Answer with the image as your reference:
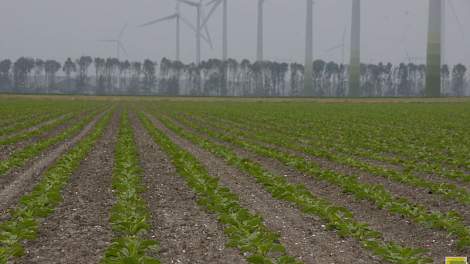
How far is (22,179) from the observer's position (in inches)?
602

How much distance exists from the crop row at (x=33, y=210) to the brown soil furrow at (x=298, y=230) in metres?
4.24

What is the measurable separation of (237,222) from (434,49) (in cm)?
11752

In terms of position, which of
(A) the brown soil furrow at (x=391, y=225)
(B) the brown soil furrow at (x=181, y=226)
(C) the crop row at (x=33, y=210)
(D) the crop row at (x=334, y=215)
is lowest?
(A) the brown soil furrow at (x=391, y=225)

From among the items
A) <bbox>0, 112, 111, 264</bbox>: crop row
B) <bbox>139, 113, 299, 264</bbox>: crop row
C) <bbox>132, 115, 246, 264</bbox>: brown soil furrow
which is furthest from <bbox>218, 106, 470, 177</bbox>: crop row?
<bbox>0, 112, 111, 264</bbox>: crop row

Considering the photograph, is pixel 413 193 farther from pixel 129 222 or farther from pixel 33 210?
pixel 33 210

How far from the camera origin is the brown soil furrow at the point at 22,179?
1245cm

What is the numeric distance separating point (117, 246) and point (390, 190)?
8288 millimetres

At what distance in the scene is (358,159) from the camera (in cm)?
2069

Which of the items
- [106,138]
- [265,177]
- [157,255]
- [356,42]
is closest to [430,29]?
[356,42]

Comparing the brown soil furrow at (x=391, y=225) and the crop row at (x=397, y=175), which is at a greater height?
the crop row at (x=397, y=175)

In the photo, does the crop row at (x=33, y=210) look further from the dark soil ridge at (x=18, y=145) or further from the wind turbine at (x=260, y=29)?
the wind turbine at (x=260, y=29)

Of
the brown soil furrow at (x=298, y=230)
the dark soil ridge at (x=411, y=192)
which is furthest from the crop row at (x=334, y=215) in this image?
the dark soil ridge at (x=411, y=192)

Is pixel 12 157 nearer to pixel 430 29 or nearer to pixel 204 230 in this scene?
pixel 204 230

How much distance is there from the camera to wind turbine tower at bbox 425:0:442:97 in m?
106
